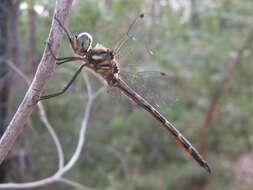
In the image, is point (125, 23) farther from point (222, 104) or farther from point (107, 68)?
point (107, 68)

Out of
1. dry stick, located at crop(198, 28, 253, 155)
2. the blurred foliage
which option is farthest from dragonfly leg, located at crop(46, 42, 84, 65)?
dry stick, located at crop(198, 28, 253, 155)

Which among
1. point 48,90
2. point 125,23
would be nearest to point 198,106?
point 125,23

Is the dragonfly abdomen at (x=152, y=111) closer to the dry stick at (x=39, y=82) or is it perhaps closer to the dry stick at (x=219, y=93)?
the dry stick at (x=39, y=82)

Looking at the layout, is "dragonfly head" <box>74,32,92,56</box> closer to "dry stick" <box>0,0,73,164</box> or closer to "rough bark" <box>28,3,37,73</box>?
"dry stick" <box>0,0,73,164</box>

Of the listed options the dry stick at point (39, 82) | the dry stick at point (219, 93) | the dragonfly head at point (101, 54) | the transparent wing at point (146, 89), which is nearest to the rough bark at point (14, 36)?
the transparent wing at point (146, 89)

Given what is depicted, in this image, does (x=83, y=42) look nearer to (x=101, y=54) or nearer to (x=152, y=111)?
(x=101, y=54)

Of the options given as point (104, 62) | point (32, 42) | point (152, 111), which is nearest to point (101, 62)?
point (104, 62)

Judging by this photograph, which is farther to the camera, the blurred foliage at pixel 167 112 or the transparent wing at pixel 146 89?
the blurred foliage at pixel 167 112
